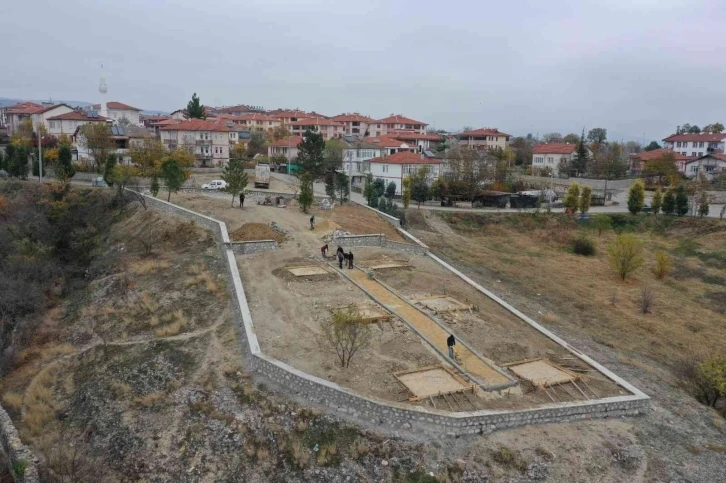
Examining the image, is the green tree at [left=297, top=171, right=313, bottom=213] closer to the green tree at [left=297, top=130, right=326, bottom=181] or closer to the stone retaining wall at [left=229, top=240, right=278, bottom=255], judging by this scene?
the stone retaining wall at [left=229, top=240, right=278, bottom=255]

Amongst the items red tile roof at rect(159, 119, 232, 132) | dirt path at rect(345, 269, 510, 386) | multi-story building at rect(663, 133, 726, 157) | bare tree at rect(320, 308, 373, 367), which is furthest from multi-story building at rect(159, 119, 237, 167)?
multi-story building at rect(663, 133, 726, 157)

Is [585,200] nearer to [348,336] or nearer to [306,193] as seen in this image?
[306,193]

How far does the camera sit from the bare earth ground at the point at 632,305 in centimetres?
1505

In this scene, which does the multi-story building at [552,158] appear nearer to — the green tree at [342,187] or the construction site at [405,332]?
the green tree at [342,187]

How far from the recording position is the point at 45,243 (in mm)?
33875

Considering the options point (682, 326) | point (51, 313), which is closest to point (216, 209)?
point (51, 313)

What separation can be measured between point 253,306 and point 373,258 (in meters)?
8.89

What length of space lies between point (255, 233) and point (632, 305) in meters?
20.6

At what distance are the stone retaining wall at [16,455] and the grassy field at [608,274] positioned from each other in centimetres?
1975

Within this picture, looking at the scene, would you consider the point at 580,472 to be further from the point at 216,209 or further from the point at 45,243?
the point at 45,243

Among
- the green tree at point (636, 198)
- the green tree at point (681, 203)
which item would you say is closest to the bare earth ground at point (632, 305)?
the green tree at point (681, 203)

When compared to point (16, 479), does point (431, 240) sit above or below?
above

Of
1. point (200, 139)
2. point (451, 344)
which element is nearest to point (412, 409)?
point (451, 344)

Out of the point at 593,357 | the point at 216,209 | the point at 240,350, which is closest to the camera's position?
the point at 240,350
